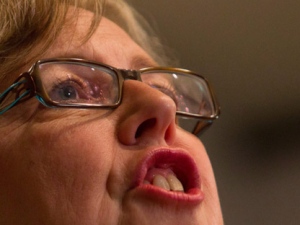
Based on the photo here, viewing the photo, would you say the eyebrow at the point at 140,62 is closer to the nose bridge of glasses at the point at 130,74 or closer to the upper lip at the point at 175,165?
the nose bridge of glasses at the point at 130,74

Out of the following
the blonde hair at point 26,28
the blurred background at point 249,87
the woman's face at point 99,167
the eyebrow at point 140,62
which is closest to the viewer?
the woman's face at point 99,167

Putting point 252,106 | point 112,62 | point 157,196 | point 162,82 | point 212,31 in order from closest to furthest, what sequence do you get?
point 157,196
point 112,62
point 162,82
point 212,31
point 252,106

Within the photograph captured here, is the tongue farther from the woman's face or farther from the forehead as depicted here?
the forehead

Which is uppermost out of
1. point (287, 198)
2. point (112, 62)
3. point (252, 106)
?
point (112, 62)

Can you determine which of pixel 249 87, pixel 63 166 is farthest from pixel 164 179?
pixel 249 87

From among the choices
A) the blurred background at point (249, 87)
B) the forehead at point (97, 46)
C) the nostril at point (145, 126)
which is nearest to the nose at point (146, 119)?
the nostril at point (145, 126)

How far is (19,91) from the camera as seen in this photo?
0.71 m

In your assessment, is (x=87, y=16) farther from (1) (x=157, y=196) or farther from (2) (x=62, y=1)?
(1) (x=157, y=196)

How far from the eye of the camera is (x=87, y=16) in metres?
0.84

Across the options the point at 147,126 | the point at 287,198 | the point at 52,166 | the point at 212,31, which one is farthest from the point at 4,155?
the point at 287,198

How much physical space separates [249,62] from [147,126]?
65cm

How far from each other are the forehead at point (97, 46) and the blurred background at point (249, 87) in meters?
0.37

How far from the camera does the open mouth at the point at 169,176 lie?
2.17 ft

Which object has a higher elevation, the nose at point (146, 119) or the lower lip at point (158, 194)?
the nose at point (146, 119)
